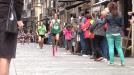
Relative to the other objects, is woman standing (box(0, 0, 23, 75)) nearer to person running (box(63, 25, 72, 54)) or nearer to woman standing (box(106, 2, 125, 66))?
woman standing (box(106, 2, 125, 66))

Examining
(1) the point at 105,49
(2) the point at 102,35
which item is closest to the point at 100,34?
(2) the point at 102,35

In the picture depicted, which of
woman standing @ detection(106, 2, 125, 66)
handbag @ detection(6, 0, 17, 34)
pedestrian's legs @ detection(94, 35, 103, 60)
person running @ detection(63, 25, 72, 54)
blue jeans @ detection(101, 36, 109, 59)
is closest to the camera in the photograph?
handbag @ detection(6, 0, 17, 34)

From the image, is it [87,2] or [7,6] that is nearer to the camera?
[7,6]

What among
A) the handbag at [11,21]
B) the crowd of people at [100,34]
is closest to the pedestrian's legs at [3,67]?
the handbag at [11,21]

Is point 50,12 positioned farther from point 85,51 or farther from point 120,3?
point 85,51

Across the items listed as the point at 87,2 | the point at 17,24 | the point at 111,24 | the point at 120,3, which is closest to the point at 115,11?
the point at 111,24

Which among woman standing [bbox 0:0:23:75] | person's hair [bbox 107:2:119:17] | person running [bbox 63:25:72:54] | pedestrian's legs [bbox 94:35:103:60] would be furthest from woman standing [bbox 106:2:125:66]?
person running [bbox 63:25:72:54]

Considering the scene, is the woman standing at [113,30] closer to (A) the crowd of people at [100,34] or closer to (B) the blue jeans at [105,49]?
(A) the crowd of people at [100,34]

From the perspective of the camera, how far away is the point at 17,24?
6020 millimetres

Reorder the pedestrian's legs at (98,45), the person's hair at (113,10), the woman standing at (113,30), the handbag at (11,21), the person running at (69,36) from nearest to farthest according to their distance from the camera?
the handbag at (11,21)
the woman standing at (113,30)
the person's hair at (113,10)
the pedestrian's legs at (98,45)
the person running at (69,36)

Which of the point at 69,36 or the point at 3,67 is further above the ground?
the point at 3,67

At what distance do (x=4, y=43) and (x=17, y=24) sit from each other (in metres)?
0.35

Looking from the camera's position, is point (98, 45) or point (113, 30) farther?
point (98, 45)

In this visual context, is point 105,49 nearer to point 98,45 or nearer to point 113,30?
point 98,45
